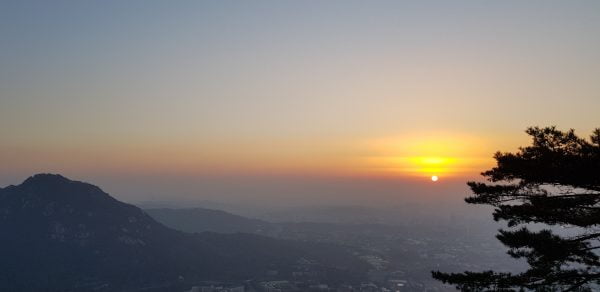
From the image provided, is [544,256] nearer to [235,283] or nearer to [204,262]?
[235,283]

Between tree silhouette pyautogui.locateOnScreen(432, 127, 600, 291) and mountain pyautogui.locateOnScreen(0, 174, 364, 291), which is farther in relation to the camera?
mountain pyautogui.locateOnScreen(0, 174, 364, 291)

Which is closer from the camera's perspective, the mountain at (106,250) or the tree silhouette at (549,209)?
the tree silhouette at (549,209)

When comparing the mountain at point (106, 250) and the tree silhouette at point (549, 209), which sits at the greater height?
the tree silhouette at point (549, 209)

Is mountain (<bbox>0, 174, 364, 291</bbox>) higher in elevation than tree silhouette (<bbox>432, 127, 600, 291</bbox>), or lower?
lower

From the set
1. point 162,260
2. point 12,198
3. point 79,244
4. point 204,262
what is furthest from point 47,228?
point 204,262
